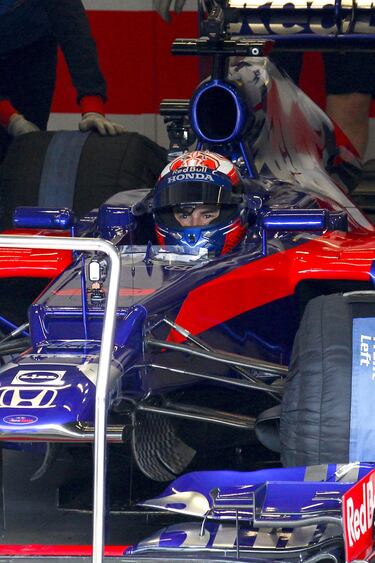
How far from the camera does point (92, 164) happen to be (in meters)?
5.18

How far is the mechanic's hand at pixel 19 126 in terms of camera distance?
5.70 metres

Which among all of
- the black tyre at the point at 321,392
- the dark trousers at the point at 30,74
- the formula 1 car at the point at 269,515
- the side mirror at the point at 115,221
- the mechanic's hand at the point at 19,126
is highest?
the dark trousers at the point at 30,74

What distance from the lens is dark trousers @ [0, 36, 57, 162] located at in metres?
5.86

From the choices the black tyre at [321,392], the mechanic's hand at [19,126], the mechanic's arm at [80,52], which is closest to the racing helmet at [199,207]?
the black tyre at [321,392]

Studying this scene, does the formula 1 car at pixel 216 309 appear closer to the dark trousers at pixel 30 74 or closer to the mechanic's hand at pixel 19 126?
the mechanic's hand at pixel 19 126

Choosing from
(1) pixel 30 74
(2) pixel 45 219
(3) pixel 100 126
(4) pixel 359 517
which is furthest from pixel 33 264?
(1) pixel 30 74

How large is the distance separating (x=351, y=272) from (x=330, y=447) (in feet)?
2.92

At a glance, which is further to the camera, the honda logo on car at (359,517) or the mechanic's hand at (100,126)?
the mechanic's hand at (100,126)

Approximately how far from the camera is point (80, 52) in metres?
5.57

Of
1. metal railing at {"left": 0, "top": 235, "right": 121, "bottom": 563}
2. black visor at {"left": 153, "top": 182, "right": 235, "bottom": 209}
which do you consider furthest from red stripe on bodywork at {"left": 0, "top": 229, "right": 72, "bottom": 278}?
metal railing at {"left": 0, "top": 235, "right": 121, "bottom": 563}

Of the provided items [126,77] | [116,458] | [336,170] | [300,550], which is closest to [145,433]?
[116,458]

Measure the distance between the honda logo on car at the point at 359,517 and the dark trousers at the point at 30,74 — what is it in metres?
3.55

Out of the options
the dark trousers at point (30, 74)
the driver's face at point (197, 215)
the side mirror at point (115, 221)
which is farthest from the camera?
the dark trousers at point (30, 74)

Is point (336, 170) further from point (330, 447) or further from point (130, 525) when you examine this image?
point (330, 447)
